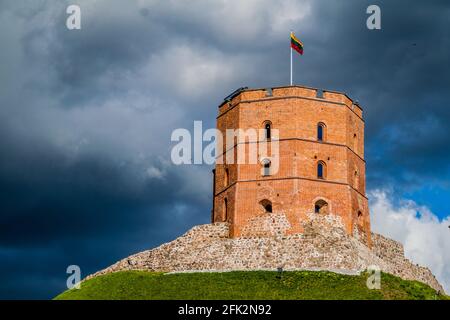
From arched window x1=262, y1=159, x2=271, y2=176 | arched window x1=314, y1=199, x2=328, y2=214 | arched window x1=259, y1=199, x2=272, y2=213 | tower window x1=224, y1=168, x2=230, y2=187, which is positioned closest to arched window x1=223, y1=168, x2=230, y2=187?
tower window x1=224, y1=168, x2=230, y2=187

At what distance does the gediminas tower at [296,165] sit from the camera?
5119 centimetres

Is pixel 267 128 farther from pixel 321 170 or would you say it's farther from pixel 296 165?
pixel 321 170

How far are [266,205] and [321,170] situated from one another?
3679 millimetres

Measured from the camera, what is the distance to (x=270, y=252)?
159ft

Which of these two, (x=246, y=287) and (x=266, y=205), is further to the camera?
(x=266, y=205)

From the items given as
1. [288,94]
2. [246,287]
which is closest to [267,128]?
[288,94]

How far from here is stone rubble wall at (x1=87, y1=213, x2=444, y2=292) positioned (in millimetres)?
47375

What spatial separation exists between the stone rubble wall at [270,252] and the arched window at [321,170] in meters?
2.41

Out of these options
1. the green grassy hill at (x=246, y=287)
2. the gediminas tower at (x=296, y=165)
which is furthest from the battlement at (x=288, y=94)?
the green grassy hill at (x=246, y=287)

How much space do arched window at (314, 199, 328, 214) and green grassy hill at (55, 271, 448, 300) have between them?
5692 millimetres
